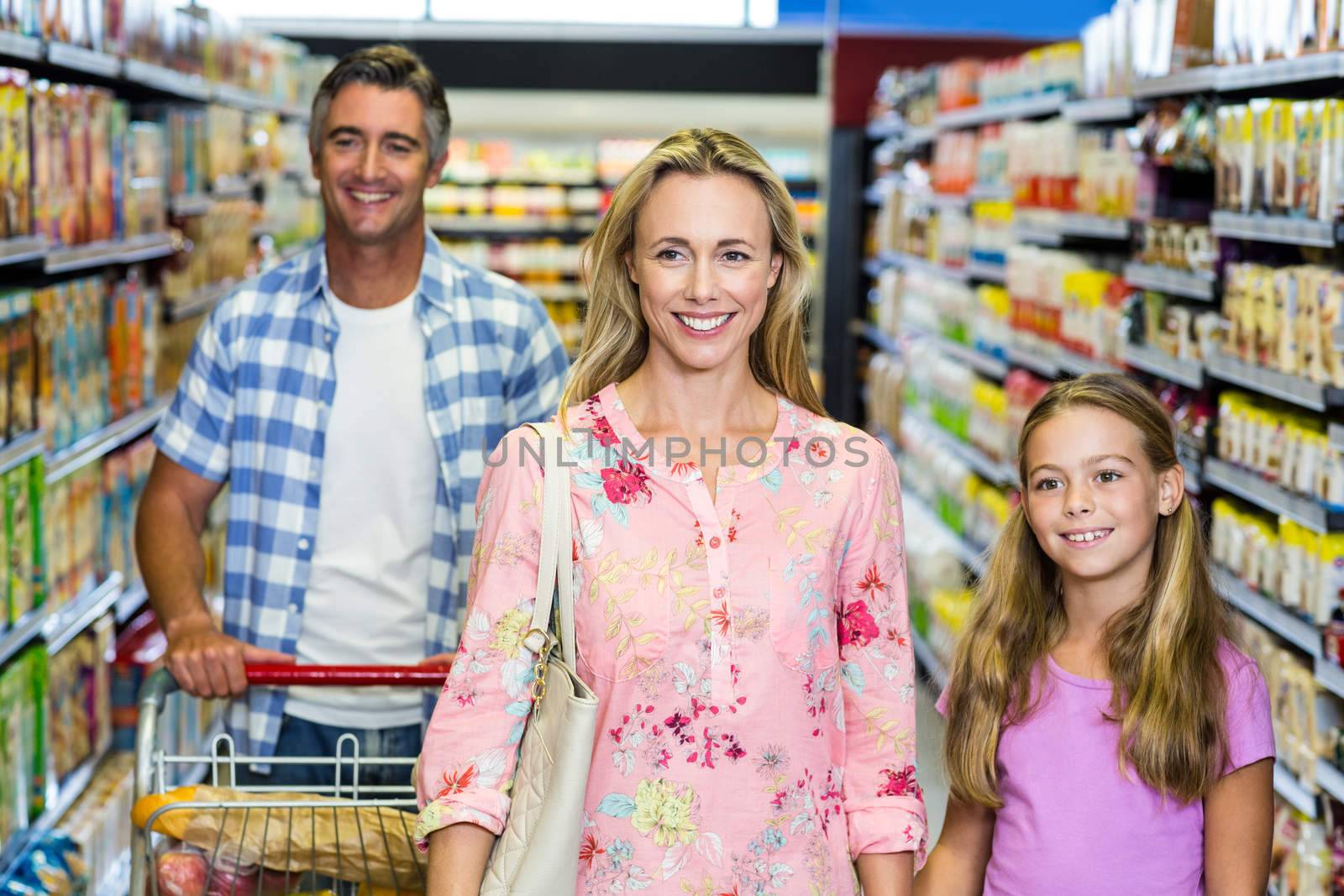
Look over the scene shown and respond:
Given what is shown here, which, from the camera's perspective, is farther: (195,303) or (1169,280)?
(195,303)

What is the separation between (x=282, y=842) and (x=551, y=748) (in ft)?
2.16

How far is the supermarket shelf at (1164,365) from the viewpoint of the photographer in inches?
156

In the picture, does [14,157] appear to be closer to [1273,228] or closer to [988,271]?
[1273,228]

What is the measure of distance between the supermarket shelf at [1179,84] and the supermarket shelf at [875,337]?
398 centimetres

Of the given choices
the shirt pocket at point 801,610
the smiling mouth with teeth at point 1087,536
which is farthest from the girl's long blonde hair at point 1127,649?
the shirt pocket at point 801,610

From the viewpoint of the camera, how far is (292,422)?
8.66 ft

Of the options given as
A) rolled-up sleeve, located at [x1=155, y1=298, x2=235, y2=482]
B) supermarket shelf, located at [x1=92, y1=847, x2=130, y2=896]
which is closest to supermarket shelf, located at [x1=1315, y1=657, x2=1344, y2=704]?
rolled-up sleeve, located at [x1=155, y1=298, x2=235, y2=482]

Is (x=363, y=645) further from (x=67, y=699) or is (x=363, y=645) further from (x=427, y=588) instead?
(x=67, y=699)

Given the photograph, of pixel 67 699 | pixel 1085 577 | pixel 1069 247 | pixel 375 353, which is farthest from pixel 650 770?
pixel 1069 247

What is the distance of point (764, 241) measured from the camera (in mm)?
1829

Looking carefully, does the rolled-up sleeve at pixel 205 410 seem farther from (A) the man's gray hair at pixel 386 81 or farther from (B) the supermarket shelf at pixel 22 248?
(B) the supermarket shelf at pixel 22 248

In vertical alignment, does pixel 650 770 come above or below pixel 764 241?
below

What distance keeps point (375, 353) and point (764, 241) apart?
1.05m

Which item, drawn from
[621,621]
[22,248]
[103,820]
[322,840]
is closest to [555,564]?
[621,621]
